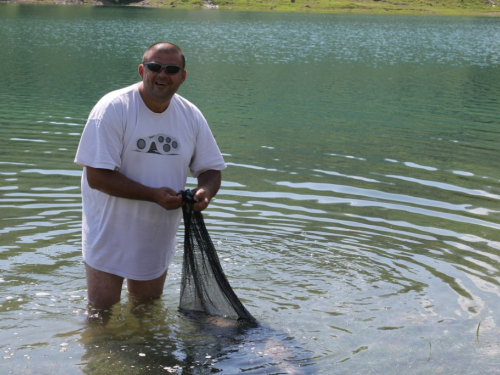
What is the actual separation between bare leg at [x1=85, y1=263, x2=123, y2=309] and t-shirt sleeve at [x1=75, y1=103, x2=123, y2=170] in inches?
40.9

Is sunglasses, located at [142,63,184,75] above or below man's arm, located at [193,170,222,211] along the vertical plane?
above

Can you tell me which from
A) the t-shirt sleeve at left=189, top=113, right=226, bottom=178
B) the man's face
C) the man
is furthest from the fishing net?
the man's face

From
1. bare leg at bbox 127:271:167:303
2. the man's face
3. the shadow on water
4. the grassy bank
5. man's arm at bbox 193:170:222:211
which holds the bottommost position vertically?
the shadow on water

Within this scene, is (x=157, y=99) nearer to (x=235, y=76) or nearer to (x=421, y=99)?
(x=421, y=99)

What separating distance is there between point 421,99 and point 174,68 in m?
20.0

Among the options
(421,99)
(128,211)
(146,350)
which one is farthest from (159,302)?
(421,99)

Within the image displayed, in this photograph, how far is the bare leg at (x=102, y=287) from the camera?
5871mm

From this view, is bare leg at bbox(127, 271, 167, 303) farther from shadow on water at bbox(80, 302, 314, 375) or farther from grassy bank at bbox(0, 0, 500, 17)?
grassy bank at bbox(0, 0, 500, 17)

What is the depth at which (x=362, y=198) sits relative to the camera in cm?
1148

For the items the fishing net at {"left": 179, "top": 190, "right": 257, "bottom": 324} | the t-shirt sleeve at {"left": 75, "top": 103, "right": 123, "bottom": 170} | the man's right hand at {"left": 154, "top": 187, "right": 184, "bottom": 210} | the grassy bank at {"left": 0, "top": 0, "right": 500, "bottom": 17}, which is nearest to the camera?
the t-shirt sleeve at {"left": 75, "top": 103, "right": 123, "bottom": 170}

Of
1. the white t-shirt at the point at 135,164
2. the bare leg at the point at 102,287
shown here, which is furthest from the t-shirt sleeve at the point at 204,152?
the bare leg at the point at 102,287

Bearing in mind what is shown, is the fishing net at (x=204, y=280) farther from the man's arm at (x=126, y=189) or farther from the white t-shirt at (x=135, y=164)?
the man's arm at (x=126, y=189)

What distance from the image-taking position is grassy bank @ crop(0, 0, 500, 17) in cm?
11756

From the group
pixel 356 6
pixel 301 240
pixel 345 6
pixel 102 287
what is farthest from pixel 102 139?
pixel 356 6
